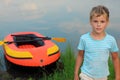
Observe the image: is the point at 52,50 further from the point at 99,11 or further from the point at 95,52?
the point at 99,11

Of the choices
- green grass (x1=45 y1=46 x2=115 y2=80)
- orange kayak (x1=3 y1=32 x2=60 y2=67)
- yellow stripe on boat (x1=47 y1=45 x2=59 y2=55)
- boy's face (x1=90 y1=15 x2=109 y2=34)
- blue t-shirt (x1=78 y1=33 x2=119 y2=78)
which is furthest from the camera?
yellow stripe on boat (x1=47 y1=45 x2=59 y2=55)

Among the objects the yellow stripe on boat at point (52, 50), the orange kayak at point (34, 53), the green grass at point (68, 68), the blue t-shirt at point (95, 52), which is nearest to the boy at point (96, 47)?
the blue t-shirt at point (95, 52)

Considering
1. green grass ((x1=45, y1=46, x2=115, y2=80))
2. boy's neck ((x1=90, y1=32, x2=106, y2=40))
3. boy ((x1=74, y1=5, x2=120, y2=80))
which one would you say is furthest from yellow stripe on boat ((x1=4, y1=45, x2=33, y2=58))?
boy's neck ((x1=90, y1=32, x2=106, y2=40))

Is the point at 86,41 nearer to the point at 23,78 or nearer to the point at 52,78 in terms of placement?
the point at 52,78

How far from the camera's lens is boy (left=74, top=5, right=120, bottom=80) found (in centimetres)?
361

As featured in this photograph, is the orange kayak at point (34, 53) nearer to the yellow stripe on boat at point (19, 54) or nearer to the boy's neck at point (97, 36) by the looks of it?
the yellow stripe on boat at point (19, 54)

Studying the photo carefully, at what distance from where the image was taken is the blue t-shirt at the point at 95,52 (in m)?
3.69

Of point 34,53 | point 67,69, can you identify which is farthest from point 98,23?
point 34,53

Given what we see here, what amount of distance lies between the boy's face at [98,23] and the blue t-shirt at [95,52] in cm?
13

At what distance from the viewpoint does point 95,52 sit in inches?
145

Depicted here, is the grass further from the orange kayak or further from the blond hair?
the blond hair

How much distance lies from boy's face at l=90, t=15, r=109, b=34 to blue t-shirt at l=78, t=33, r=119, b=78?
0.13 metres

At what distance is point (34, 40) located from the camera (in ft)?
24.7

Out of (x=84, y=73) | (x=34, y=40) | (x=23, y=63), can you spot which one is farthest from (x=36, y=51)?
(x=84, y=73)
